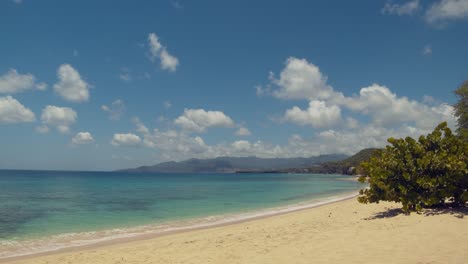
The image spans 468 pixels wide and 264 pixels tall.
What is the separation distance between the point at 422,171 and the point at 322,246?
7.26 meters

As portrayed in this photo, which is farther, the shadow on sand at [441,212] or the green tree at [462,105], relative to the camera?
the green tree at [462,105]

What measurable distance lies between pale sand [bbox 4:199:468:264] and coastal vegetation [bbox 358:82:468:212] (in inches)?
38.2

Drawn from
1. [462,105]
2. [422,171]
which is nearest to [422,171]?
[422,171]

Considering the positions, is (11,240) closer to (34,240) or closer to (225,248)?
(34,240)

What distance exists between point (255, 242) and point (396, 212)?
8.22m

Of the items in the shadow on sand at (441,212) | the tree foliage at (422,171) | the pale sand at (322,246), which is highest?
the tree foliage at (422,171)

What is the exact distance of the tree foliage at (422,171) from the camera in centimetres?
1396

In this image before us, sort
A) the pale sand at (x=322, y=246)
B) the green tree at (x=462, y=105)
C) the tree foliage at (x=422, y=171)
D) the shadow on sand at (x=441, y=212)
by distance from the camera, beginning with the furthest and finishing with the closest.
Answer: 1. the green tree at (x=462, y=105)
2. the tree foliage at (x=422, y=171)
3. the shadow on sand at (x=441, y=212)
4. the pale sand at (x=322, y=246)

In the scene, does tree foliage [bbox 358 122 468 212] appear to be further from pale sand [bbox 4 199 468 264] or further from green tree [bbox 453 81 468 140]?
green tree [bbox 453 81 468 140]

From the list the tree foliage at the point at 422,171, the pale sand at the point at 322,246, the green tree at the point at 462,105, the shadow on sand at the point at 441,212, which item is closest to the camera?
the pale sand at the point at 322,246

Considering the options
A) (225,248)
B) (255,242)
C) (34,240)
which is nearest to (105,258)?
(225,248)

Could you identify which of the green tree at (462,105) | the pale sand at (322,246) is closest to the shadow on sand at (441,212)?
the pale sand at (322,246)

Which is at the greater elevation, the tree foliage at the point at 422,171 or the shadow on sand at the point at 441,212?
the tree foliage at the point at 422,171

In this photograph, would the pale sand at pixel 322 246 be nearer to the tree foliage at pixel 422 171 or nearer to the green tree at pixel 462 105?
the tree foliage at pixel 422 171
